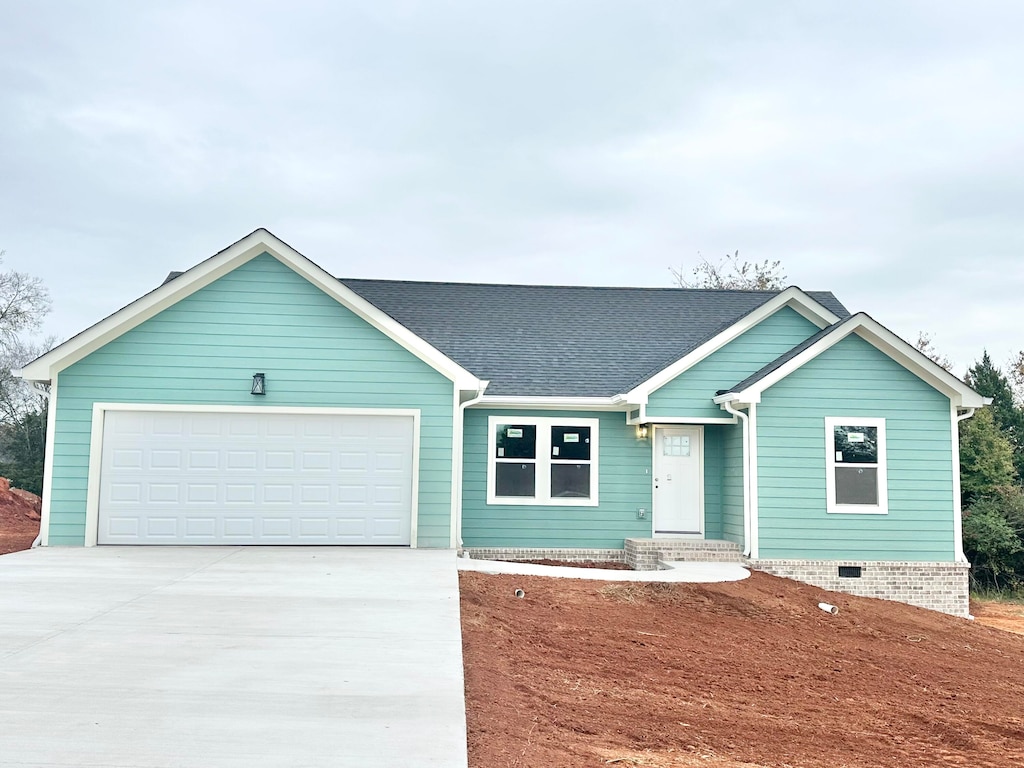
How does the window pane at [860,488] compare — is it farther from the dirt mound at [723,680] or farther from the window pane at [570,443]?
the window pane at [570,443]

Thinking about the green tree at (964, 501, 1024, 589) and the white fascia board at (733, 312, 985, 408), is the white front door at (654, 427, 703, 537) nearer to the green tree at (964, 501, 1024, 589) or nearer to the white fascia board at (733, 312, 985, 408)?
the white fascia board at (733, 312, 985, 408)

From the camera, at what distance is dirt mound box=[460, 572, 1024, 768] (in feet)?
17.1

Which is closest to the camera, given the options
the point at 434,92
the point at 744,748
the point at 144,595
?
the point at 744,748

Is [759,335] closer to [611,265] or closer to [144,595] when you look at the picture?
[144,595]

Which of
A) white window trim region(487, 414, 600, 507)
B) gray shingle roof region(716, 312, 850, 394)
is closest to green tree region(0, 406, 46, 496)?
white window trim region(487, 414, 600, 507)

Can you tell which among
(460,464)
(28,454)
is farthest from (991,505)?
(28,454)

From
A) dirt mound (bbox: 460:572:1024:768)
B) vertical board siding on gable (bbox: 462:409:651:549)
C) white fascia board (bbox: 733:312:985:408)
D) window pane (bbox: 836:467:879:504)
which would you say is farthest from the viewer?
vertical board siding on gable (bbox: 462:409:651:549)

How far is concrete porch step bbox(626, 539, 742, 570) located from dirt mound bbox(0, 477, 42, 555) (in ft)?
39.6

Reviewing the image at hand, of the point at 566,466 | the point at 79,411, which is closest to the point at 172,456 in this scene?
the point at 79,411

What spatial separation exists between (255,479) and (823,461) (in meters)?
8.77

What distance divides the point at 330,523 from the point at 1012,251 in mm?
24186

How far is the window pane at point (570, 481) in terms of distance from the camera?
14.6 metres

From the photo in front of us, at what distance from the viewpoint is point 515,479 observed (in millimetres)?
14570

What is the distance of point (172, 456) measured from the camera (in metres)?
12.6
